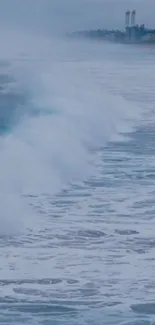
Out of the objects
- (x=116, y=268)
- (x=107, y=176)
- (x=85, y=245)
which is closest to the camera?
(x=116, y=268)

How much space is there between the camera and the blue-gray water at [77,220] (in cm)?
656

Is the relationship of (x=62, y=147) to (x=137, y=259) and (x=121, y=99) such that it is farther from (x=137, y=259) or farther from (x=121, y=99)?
(x=121, y=99)

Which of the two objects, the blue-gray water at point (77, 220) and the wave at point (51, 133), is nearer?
the blue-gray water at point (77, 220)

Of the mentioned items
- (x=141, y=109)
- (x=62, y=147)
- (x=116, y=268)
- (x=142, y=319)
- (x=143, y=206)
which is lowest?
(x=142, y=319)

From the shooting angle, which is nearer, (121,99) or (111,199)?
(111,199)

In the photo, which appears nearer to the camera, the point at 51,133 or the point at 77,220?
the point at 77,220

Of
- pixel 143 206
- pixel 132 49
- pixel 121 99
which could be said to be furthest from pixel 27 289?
pixel 132 49

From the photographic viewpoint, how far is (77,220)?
9.10 meters

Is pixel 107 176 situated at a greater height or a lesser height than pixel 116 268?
greater

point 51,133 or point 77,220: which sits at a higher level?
point 51,133

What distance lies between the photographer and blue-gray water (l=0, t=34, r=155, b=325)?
21.5 ft

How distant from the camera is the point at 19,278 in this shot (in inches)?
278

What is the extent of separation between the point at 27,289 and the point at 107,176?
5.14 m

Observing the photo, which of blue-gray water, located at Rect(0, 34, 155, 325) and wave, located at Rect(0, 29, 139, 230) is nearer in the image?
blue-gray water, located at Rect(0, 34, 155, 325)
